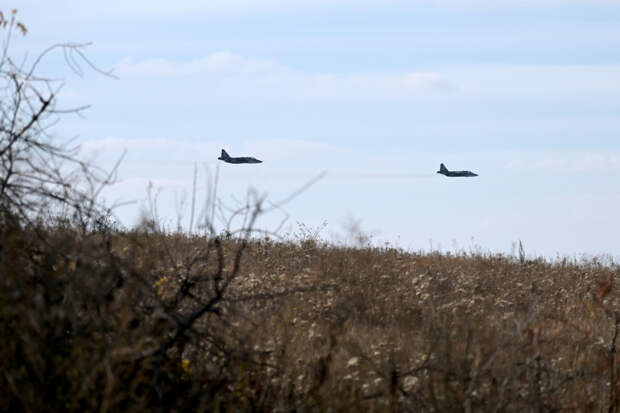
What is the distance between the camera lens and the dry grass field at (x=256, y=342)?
438 cm

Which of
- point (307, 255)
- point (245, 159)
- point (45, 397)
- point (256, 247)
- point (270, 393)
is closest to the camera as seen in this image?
point (45, 397)

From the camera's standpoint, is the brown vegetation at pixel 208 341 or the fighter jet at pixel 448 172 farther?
the fighter jet at pixel 448 172

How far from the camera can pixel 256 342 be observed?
677 centimetres

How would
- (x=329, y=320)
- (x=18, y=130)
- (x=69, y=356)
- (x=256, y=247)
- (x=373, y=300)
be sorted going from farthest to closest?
(x=256, y=247) < (x=373, y=300) < (x=329, y=320) < (x=18, y=130) < (x=69, y=356)

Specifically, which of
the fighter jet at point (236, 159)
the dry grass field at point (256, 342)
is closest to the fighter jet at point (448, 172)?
the fighter jet at point (236, 159)

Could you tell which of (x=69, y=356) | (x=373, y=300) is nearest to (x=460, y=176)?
(x=373, y=300)

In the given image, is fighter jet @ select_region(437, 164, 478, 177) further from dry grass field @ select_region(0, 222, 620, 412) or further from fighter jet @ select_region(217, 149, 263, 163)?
dry grass field @ select_region(0, 222, 620, 412)

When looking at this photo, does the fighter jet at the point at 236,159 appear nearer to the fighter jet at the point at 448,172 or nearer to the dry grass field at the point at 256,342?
the fighter jet at the point at 448,172

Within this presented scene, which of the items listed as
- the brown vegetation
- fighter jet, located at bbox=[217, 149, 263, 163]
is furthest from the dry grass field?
fighter jet, located at bbox=[217, 149, 263, 163]

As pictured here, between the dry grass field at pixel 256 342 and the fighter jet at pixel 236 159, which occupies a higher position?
the fighter jet at pixel 236 159

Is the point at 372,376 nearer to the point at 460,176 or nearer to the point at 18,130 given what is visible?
the point at 18,130

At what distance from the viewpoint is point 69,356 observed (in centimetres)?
455

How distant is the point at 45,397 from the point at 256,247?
939 centimetres

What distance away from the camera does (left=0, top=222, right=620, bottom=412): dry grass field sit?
4.38 m
